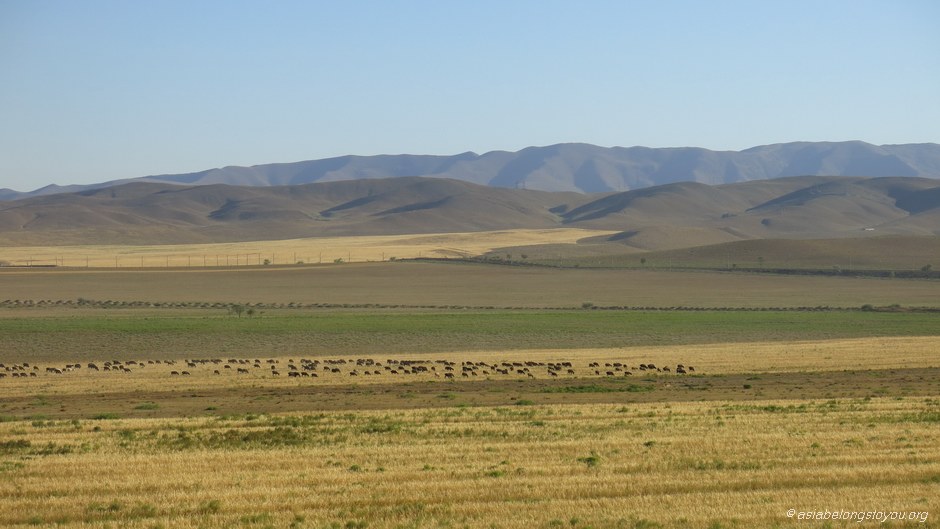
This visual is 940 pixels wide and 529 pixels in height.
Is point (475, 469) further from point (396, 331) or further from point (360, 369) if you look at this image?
point (396, 331)

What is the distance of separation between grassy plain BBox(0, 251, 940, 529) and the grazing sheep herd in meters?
0.36

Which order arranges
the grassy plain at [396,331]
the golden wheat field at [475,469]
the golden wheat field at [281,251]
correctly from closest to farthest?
the golden wheat field at [475,469]
the grassy plain at [396,331]
the golden wheat field at [281,251]

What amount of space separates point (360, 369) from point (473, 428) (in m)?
15.7

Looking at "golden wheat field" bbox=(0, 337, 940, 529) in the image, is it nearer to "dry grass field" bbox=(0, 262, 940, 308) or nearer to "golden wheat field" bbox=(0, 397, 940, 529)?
"golden wheat field" bbox=(0, 397, 940, 529)

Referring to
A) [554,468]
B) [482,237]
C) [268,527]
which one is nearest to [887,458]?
[554,468]

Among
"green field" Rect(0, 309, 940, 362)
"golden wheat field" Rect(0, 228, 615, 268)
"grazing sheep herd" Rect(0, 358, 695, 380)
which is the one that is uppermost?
"golden wheat field" Rect(0, 228, 615, 268)

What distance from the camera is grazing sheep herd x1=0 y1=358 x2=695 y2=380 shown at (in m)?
32.8

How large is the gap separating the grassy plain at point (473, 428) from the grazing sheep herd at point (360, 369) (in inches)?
14.1

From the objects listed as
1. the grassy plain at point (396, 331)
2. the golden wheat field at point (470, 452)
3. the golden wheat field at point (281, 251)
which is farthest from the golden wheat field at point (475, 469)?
the golden wheat field at point (281, 251)

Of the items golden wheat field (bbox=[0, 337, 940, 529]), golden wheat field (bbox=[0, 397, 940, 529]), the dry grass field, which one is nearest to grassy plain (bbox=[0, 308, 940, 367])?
the dry grass field

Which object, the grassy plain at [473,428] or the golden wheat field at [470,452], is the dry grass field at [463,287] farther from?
the golden wheat field at [470,452]

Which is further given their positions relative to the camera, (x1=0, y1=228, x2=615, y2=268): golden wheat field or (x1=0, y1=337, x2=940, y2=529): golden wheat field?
(x1=0, y1=228, x2=615, y2=268): golden wheat field

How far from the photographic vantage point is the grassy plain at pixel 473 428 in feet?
43.4

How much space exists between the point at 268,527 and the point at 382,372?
845 inches
